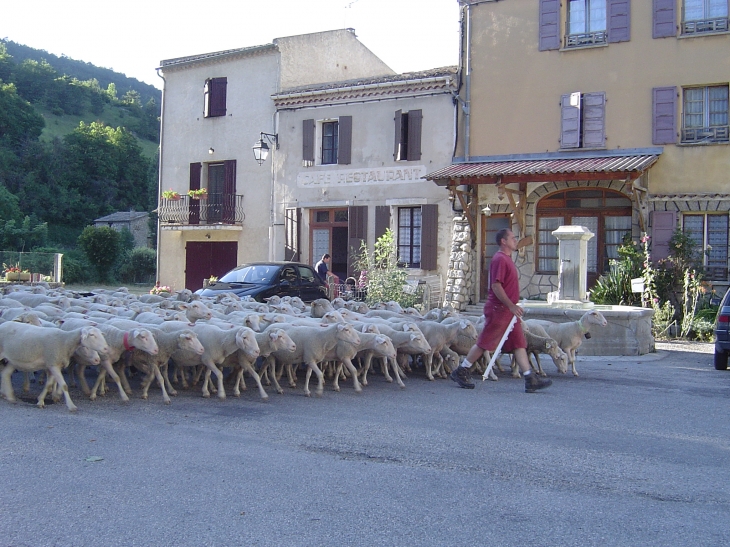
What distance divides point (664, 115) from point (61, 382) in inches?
640

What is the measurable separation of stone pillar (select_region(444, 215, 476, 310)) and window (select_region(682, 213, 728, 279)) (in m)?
5.46

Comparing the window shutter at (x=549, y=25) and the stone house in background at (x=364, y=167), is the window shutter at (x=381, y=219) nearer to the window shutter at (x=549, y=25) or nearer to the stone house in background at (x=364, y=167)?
the stone house in background at (x=364, y=167)

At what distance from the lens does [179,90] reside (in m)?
28.5

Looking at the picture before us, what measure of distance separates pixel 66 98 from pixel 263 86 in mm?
60142

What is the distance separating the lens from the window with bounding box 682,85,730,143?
1911cm

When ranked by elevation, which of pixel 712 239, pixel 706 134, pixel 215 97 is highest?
pixel 215 97

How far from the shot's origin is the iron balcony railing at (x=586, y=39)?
20312 millimetres

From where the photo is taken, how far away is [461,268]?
2100 centimetres

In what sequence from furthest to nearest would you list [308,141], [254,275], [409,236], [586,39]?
[308,141]
[409,236]
[586,39]
[254,275]

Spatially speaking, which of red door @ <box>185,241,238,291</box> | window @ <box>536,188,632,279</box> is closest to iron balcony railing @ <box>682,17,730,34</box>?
window @ <box>536,188,632,279</box>

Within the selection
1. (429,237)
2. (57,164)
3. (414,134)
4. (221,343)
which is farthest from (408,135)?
(57,164)

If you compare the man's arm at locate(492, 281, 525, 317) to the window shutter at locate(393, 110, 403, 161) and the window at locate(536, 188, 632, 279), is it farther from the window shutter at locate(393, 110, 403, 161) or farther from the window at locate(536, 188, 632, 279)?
the window shutter at locate(393, 110, 403, 161)

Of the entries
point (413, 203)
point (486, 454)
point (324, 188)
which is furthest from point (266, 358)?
point (324, 188)

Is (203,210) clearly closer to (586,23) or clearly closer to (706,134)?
(586,23)
